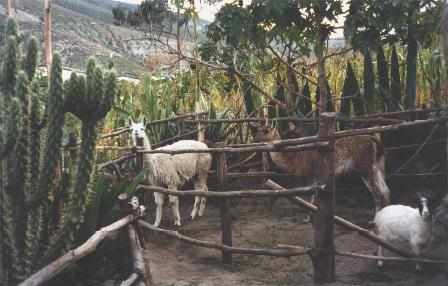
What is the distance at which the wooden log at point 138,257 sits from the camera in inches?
156

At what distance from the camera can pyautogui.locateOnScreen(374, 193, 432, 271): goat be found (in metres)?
4.67

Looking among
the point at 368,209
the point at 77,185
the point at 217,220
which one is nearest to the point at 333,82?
the point at 368,209

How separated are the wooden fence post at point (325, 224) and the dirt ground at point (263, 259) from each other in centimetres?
13

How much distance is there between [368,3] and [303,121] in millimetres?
1938

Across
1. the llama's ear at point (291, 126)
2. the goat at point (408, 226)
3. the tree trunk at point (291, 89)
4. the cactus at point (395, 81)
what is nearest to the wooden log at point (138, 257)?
the goat at point (408, 226)

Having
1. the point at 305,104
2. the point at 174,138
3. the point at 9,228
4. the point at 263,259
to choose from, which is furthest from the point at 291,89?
the point at 9,228

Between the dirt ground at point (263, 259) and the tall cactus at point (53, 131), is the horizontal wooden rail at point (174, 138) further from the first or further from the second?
the tall cactus at point (53, 131)

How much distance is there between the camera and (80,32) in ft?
109

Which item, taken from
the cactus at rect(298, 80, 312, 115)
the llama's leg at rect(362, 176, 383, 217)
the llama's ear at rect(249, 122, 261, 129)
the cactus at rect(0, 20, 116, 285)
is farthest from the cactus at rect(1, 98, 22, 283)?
the cactus at rect(298, 80, 312, 115)

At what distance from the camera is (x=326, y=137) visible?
455 cm

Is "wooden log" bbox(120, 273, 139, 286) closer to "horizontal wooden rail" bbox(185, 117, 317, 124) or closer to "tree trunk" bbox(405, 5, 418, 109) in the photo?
"horizontal wooden rail" bbox(185, 117, 317, 124)

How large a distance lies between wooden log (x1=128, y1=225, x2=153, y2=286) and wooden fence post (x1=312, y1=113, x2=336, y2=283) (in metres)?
1.22

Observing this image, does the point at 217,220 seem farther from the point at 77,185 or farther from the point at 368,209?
the point at 77,185

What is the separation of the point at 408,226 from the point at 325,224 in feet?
2.63
